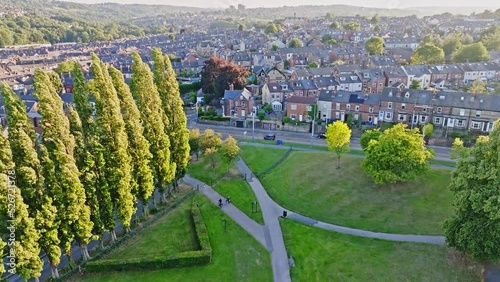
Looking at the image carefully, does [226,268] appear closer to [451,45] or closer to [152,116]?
[152,116]

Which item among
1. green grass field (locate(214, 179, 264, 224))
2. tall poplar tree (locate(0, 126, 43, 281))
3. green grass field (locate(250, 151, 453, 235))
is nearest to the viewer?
tall poplar tree (locate(0, 126, 43, 281))

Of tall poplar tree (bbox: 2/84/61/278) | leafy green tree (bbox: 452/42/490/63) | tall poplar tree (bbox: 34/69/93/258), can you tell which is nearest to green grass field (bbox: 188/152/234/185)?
tall poplar tree (bbox: 34/69/93/258)

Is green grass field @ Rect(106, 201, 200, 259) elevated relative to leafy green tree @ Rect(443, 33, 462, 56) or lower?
lower

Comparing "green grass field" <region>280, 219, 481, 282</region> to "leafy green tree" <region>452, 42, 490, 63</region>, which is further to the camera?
"leafy green tree" <region>452, 42, 490, 63</region>

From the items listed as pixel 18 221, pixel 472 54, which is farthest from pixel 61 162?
pixel 472 54

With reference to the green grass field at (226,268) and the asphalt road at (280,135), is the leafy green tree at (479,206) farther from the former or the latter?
the asphalt road at (280,135)

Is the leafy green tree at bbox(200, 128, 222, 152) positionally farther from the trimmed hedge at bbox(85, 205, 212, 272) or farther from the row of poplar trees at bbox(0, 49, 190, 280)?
the trimmed hedge at bbox(85, 205, 212, 272)

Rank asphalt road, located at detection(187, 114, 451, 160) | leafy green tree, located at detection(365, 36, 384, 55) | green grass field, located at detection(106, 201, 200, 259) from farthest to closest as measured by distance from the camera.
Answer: leafy green tree, located at detection(365, 36, 384, 55), asphalt road, located at detection(187, 114, 451, 160), green grass field, located at detection(106, 201, 200, 259)
